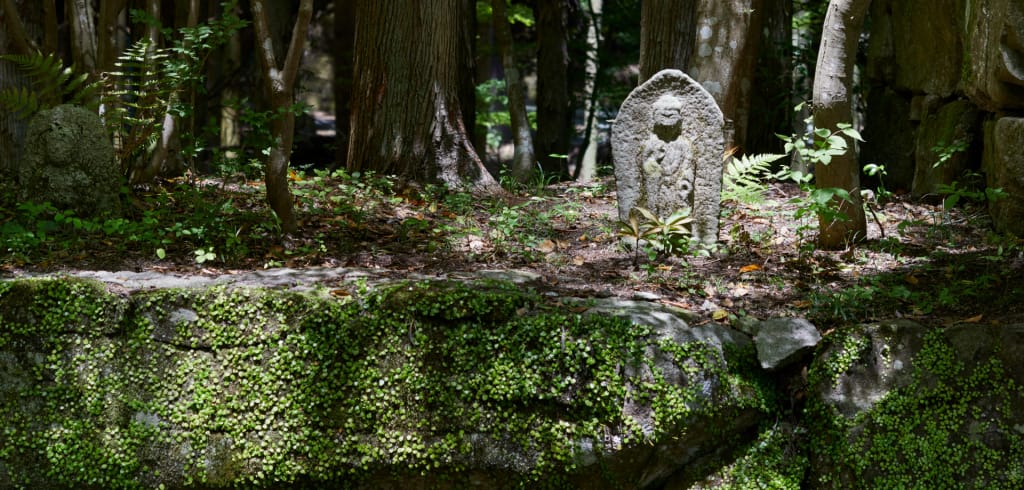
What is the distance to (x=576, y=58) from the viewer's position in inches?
513

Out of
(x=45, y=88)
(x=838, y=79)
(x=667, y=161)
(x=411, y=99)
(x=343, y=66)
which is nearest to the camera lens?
(x=838, y=79)

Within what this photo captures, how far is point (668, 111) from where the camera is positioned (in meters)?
5.86

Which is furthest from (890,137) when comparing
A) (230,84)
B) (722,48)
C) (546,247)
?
(230,84)

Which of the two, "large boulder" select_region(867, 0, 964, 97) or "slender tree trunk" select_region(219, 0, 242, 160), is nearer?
"large boulder" select_region(867, 0, 964, 97)

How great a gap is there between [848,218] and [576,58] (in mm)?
7892

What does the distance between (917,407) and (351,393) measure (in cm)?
310

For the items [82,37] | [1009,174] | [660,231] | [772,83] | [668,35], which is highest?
[668,35]

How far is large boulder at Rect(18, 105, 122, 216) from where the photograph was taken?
6109 mm

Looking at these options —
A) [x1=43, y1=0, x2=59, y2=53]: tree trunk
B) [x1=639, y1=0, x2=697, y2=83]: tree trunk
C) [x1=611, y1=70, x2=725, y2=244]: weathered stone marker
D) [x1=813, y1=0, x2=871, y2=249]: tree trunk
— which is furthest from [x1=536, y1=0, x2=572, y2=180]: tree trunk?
[x1=43, y1=0, x2=59, y2=53]: tree trunk

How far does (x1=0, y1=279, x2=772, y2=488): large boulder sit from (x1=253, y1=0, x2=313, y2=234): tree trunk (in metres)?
1.32

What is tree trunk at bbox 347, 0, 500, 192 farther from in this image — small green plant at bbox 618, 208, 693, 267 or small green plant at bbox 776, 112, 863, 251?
small green plant at bbox 776, 112, 863, 251

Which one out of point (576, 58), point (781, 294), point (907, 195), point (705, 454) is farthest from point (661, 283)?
point (576, 58)

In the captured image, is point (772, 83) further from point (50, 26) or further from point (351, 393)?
point (50, 26)

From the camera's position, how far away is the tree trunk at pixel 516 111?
8844 millimetres
